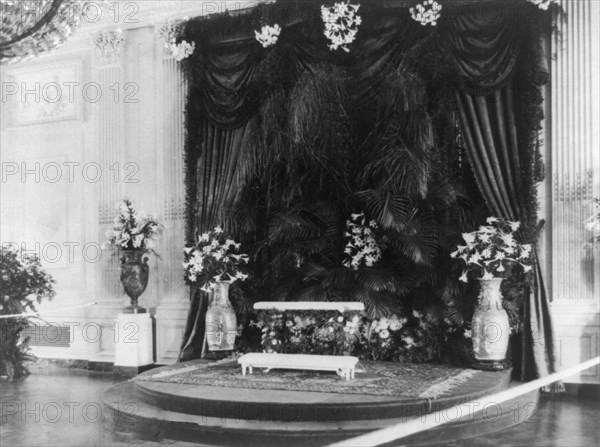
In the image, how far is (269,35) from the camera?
24.0 ft

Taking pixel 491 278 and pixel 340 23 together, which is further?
pixel 340 23

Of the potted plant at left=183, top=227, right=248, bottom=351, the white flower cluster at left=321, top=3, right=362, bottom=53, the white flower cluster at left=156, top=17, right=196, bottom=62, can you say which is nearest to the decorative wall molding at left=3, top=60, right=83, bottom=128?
the white flower cluster at left=156, top=17, right=196, bottom=62

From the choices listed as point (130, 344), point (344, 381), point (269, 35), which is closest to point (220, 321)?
point (130, 344)

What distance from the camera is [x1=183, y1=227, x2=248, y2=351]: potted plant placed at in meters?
7.00

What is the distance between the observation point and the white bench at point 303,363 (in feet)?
18.6

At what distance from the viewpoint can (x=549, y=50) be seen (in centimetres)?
671

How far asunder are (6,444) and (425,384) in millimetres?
3063

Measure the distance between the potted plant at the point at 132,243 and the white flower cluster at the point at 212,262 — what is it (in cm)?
67

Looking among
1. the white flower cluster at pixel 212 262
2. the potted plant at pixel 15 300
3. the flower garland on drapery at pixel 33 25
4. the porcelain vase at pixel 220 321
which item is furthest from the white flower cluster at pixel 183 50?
the flower garland on drapery at pixel 33 25

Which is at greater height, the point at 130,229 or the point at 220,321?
the point at 130,229

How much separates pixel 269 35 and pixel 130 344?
3.63 metres

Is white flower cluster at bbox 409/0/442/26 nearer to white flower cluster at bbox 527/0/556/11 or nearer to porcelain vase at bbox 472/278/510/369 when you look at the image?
white flower cluster at bbox 527/0/556/11

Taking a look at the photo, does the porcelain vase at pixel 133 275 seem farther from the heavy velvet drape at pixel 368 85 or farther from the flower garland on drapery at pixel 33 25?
the flower garland on drapery at pixel 33 25

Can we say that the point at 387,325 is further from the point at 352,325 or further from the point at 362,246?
the point at 362,246
